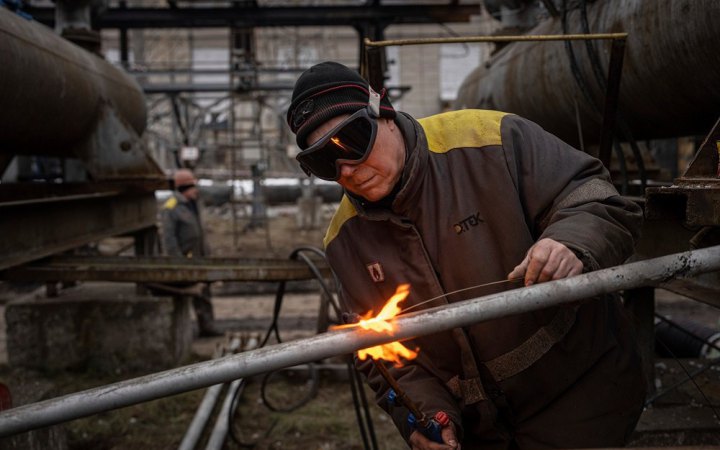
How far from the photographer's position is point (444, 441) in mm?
2049

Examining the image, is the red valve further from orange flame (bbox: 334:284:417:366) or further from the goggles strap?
the goggles strap

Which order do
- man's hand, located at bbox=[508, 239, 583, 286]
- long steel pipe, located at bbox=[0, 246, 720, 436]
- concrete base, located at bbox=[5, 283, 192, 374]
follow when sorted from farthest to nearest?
concrete base, located at bbox=[5, 283, 192, 374] < man's hand, located at bbox=[508, 239, 583, 286] < long steel pipe, located at bbox=[0, 246, 720, 436]

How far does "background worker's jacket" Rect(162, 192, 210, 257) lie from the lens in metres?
7.93

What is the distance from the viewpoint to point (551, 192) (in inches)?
78.6

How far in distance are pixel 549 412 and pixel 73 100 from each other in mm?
4453

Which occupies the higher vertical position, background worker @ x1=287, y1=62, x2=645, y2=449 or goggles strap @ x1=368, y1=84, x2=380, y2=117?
goggles strap @ x1=368, y1=84, x2=380, y2=117

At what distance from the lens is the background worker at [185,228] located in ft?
25.7

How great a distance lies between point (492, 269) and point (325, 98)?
80cm

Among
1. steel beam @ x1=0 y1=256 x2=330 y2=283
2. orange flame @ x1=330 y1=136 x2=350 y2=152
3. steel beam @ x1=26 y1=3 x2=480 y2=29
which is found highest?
steel beam @ x1=26 y1=3 x2=480 y2=29

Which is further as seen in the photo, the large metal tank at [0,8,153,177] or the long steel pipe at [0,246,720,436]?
the large metal tank at [0,8,153,177]

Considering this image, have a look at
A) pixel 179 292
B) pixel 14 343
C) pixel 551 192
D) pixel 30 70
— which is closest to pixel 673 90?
pixel 551 192

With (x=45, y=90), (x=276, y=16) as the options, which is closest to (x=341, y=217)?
(x=45, y=90)

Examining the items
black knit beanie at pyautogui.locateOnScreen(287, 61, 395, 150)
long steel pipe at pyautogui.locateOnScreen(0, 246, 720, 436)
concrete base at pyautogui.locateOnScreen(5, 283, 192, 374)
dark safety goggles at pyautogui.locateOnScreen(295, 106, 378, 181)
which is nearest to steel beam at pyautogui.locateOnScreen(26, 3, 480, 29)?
concrete base at pyautogui.locateOnScreen(5, 283, 192, 374)

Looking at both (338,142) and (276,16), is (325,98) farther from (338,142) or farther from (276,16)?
(276,16)
